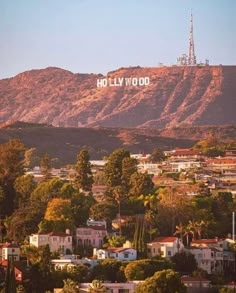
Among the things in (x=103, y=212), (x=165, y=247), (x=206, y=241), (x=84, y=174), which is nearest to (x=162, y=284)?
(x=165, y=247)

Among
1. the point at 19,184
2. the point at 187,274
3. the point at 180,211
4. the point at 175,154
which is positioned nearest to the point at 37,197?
the point at 19,184

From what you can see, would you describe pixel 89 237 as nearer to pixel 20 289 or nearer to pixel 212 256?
pixel 212 256

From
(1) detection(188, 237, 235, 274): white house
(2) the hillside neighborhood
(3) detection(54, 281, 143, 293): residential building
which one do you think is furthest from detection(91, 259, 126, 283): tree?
(1) detection(188, 237, 235, 274): white house

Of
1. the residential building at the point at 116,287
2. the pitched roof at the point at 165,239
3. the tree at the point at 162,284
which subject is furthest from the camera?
the pitched roof at the point at 165,239

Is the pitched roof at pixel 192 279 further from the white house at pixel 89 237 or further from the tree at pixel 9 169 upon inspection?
the tree at pixel 9 169

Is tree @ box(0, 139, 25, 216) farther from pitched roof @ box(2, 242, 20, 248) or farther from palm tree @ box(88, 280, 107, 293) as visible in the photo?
palm tree @ box(88, 280, 107, 293)

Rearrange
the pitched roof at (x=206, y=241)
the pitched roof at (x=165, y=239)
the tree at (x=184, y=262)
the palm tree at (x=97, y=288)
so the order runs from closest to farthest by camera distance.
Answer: the palm tree at (x=97, y=288) → the tree at (x=184, y=262) → the pitched roof at (x=165, y=239) → the pitched roof at (x=206, y=241)

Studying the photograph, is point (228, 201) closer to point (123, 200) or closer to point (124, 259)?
point (123, 200)

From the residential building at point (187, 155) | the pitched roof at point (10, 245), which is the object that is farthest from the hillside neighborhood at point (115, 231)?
the residential building at point (187, 155)
